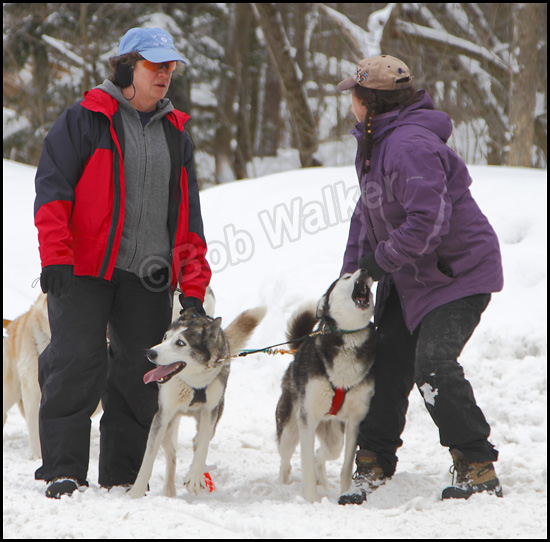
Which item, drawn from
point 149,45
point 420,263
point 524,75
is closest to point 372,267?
point 420,263

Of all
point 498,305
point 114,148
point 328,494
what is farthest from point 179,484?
point 498,305

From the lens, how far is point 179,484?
3.67 meters

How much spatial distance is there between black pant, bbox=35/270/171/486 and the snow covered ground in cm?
24

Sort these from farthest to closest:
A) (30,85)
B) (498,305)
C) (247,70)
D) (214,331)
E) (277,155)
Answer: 1. (277,155)
2. (247,70)
3. (30,85)
4. (498,305)
5. (214,331)

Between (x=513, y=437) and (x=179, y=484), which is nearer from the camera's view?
(x=179, y=484)

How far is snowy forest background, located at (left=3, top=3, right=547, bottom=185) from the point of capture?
1177 centimetres

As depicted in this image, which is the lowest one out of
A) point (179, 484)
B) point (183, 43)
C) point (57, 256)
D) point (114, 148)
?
point (179, 484)

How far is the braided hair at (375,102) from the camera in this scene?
10.3ft

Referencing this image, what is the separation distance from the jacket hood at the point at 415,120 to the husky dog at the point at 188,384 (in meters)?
1.27

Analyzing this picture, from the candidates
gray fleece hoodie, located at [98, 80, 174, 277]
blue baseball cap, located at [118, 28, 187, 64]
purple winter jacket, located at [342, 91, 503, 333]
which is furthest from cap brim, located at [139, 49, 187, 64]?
purple winter jacket, located at [342, 91, 503, 333]

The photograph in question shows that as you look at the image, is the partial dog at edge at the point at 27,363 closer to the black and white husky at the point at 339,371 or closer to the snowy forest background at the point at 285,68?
the black and white husky at the point at 339,371

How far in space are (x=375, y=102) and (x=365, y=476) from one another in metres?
1.87

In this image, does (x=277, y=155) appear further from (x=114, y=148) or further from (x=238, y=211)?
(x=114, y=148)

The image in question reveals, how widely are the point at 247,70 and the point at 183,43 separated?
2801 mm
